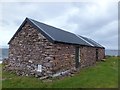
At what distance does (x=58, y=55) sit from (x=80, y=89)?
5528 millimetres

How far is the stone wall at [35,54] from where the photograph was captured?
→ 17.8 meters

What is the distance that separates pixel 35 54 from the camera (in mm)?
18766

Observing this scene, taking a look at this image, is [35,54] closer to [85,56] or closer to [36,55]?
[36,55]

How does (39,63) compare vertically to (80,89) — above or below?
above

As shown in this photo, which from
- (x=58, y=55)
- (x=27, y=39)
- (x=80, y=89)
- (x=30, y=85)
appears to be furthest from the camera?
(x=27, y=39)

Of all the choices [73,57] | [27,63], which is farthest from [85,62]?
[27,63]

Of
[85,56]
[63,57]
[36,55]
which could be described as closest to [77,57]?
[85,56]

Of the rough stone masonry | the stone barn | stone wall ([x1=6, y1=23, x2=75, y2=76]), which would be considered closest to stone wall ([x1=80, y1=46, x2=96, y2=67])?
the stone barn

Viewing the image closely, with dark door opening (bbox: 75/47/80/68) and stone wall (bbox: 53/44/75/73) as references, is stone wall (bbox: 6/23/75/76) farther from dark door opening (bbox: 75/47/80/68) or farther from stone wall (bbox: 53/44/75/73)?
dark door opening (bbox: 75/47/80/68)

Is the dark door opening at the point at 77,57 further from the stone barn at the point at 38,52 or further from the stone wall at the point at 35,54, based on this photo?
the stone wall at the point at 35,54

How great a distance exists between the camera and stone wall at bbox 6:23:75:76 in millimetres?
17766

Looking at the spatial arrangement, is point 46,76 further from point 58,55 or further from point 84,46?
point 84,46

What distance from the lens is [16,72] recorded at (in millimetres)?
19859

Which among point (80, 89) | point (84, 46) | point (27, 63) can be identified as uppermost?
point (84, 46)
